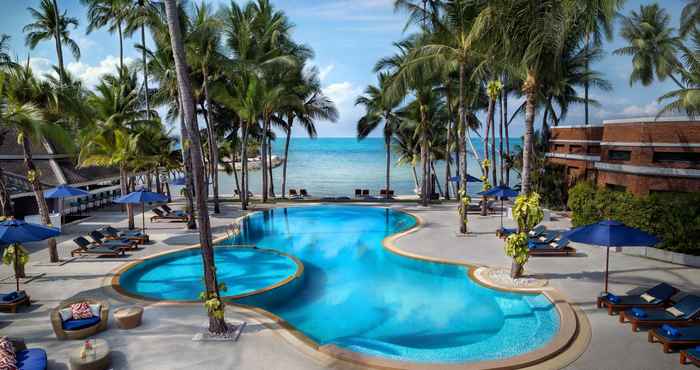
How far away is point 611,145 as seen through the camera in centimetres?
1930

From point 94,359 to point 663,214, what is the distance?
17.7 m

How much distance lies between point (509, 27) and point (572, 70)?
2054 cm

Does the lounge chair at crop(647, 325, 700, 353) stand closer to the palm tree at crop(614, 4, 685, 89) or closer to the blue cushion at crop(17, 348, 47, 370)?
the blue cushion at crop(17, 348, 47, 370)

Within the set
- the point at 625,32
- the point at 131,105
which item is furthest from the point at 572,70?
the point at 131,105

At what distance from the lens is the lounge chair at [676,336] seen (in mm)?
8398

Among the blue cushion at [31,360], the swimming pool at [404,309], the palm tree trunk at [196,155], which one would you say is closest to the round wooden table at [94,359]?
the blue cushion at [31,360]

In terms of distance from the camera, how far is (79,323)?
31.0 feet

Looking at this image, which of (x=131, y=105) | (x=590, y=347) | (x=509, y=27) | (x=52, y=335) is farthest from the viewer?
(x=131, y=105)

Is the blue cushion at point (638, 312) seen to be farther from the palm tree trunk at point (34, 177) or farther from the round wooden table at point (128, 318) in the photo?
the palm tree trunk at point (34, 177)

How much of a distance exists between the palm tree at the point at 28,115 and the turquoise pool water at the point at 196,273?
366 centimetres

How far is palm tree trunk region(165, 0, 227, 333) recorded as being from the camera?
8.48 metres

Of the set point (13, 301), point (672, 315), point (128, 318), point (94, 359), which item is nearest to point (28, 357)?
point (94, 359)

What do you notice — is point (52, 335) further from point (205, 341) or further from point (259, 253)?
point (259, 253)

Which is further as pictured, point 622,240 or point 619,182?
point 619,182
